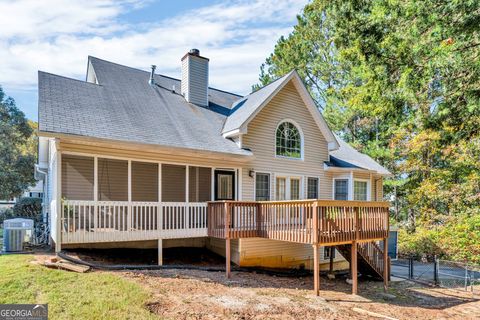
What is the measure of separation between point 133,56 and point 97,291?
12287mm

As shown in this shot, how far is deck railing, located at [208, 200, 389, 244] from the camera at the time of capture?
8.04m

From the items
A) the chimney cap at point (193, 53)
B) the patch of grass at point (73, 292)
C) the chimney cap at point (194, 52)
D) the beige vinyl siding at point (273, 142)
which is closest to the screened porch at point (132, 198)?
the beige vinyl siding at point (273, 142)

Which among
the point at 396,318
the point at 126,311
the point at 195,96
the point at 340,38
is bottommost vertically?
the point at 396,318

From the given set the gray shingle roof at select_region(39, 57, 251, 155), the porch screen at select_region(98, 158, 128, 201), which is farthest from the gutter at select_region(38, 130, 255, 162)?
the porch screen at select_region(98, 158, 128, 201)

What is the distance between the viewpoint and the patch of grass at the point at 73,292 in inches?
197

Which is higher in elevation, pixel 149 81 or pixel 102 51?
pixel 102 51

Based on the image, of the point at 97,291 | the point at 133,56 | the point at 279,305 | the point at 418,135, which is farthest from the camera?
the point at 418,135

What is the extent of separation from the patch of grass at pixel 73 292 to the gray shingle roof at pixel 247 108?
6230 mm

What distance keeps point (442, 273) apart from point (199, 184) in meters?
10.8

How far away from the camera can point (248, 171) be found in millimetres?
11039

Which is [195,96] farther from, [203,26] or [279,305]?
[279,305]

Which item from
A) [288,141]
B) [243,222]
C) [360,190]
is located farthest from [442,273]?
[243,222]

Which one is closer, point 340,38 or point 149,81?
point 340,38

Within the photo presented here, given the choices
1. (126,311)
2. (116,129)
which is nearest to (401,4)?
(116,129)
